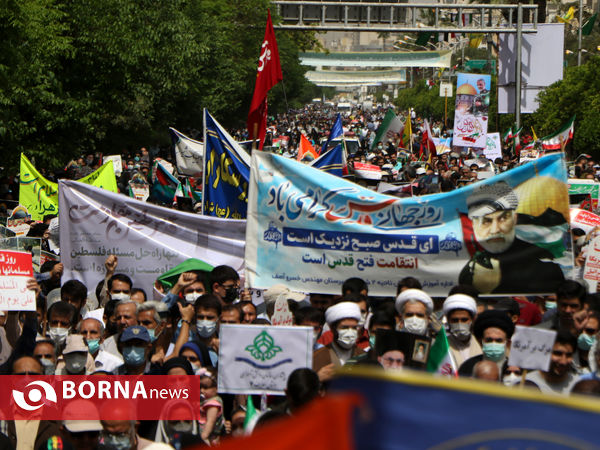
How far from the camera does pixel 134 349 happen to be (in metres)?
6.26

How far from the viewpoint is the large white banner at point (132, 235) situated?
28.9 ft

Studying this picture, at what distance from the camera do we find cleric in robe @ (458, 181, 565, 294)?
7.28 metres

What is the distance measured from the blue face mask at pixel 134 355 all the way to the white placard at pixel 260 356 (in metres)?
0.78

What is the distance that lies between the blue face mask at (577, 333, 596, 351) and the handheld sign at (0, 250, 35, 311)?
3.38m

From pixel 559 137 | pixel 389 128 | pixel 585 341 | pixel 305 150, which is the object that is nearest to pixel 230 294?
pixel 585 341

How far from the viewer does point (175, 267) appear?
867cm

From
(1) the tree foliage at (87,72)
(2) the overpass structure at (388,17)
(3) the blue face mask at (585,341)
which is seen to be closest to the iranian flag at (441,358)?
(3) the blue face mask at (585,341)

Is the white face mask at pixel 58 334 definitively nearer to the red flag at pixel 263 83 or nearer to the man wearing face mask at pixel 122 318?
the man wearing face mask at pixel 122 318

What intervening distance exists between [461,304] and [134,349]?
1903 mm

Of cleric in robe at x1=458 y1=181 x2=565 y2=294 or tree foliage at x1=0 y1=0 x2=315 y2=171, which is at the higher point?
tree foliage at x1=0 y1=0 x2=315 y2=171

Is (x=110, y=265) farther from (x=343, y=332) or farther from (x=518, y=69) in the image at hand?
(x=518, y=69)

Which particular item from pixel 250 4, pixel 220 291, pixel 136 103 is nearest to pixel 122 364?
pixel 220 291

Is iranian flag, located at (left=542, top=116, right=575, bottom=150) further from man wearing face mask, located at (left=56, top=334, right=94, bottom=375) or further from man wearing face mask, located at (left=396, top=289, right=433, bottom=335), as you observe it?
man wearing face mask, located at (left=56, top=334, right=94, bottom=375)

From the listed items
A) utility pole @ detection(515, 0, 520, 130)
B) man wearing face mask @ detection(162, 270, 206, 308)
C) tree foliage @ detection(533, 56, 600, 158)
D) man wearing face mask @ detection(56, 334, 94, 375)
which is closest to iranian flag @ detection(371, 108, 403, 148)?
utility pole @ detection(515, 0, 520, 130)
